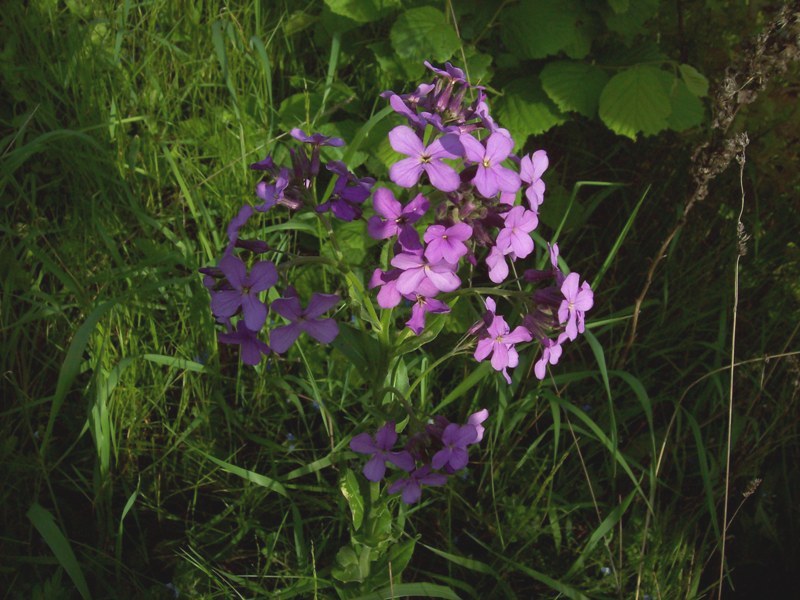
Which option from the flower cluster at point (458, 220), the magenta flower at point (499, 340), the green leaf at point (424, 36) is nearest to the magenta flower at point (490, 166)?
the flower cluster at point (458, 220)

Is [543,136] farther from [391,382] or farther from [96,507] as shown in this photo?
[96,507]

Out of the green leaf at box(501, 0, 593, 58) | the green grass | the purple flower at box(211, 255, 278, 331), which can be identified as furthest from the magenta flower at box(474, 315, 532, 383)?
the green leaf at box(501, 0, 593, 58)

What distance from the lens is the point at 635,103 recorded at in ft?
7.00

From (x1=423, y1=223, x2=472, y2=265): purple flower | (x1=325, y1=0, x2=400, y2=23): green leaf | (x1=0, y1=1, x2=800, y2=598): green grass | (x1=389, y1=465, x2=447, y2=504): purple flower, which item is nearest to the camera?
(x1=423, y1=223, x2=472, y2=265): purple flower

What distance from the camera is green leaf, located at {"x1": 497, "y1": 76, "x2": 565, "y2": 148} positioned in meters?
2.26

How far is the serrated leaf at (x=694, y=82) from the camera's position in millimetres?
2193

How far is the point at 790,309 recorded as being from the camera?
7.77ft

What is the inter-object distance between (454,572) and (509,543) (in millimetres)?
163

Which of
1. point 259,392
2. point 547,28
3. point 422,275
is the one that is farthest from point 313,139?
point 547,28

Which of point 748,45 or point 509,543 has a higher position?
point 748,45

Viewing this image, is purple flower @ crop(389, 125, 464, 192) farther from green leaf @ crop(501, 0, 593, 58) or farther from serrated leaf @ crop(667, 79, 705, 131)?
serrated leaf @ crop(667, 79, 705, 131)

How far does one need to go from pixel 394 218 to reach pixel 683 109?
4.51 ft

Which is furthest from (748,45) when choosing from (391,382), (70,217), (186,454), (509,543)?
(70,217)

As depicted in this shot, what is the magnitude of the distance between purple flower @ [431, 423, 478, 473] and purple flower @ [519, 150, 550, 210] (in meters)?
0.43
